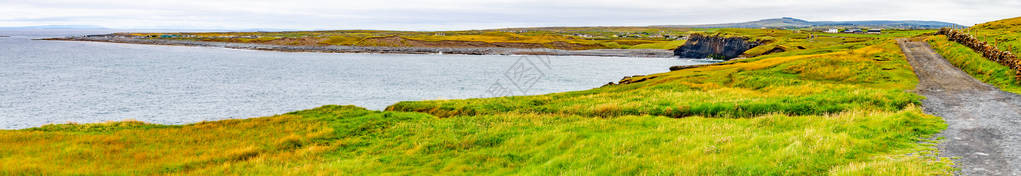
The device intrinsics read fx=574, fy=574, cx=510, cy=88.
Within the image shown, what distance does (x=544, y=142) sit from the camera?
2095 cm

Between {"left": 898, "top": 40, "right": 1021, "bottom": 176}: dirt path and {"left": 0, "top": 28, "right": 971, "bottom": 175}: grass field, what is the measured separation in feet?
2.13

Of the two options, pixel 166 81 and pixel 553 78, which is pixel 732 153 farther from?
pixel 166 81

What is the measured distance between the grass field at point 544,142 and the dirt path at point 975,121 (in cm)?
65

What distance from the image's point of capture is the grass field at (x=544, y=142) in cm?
1511

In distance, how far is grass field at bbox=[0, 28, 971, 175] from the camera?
1511 centimetres

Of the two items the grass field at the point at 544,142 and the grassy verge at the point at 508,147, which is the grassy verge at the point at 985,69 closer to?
the grass field at the point at 544,142

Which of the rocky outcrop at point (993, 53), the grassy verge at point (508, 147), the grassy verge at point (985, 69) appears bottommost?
the grassy verge at point (508, 147)

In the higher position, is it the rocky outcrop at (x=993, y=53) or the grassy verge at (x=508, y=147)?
the rocky outcrop at (x=993, y=53)

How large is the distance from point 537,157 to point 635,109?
46.7ft

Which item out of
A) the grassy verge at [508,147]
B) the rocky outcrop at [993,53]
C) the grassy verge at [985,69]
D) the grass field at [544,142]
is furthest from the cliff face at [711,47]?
the grassy verge at [508,147]

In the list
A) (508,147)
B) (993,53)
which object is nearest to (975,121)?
(508,147)

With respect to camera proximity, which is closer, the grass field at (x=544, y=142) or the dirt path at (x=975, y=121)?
the dirt path at (x=975, y=121)

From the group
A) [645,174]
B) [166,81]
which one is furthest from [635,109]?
[166,81]

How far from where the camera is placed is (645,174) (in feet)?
46.8
